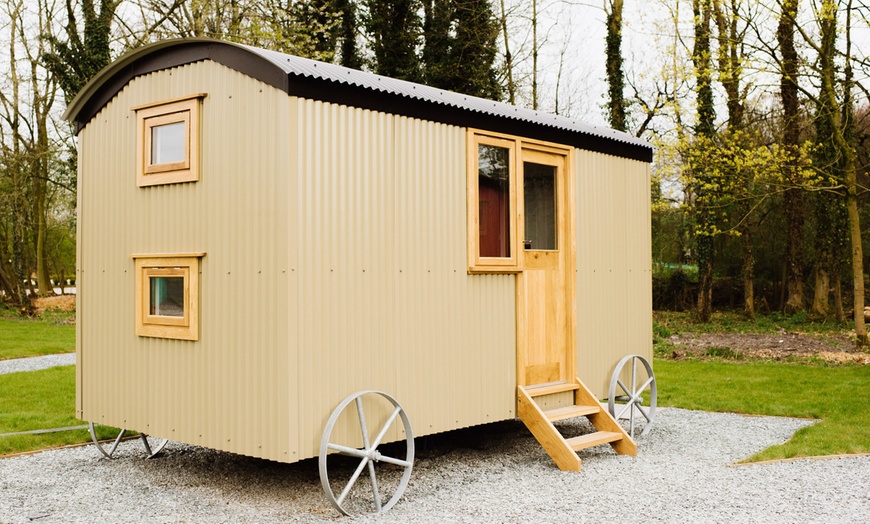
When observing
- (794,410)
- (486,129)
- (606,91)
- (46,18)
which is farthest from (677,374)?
(46,18)

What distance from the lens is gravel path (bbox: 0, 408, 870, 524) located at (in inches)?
216

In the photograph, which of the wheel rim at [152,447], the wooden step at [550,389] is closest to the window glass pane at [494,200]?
the wooden step at [550,389]

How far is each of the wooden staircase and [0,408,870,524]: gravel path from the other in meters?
0.15

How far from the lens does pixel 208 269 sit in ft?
19.3

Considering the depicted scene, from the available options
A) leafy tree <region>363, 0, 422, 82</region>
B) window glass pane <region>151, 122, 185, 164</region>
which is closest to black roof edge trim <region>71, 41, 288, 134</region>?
window glass pane <region>151, 122, 185, 164</region>

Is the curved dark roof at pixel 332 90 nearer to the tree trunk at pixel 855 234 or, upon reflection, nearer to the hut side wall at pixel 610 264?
the hut side wall at pixel 610 264

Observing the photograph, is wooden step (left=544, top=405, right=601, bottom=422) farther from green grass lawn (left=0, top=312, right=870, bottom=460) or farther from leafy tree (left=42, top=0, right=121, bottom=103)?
leafy tree (left=42, top=0, right=121, bottom=103)

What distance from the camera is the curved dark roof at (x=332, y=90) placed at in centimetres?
552

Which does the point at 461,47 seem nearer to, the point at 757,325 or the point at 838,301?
the point at 757,325

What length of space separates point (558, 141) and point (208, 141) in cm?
328

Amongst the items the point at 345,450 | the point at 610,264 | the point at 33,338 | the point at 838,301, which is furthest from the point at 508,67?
the point at 345,450

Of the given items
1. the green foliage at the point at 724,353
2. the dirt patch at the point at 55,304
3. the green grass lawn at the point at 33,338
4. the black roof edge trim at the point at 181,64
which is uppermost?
the black roof edge trim at the point at 181,64

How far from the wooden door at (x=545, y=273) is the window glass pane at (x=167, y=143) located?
2827 millimetres

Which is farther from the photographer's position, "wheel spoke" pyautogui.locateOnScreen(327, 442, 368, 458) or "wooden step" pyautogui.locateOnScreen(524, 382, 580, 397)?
"wooden step" pyautogui.locateOnScreen(524, 382, 580, 397)
